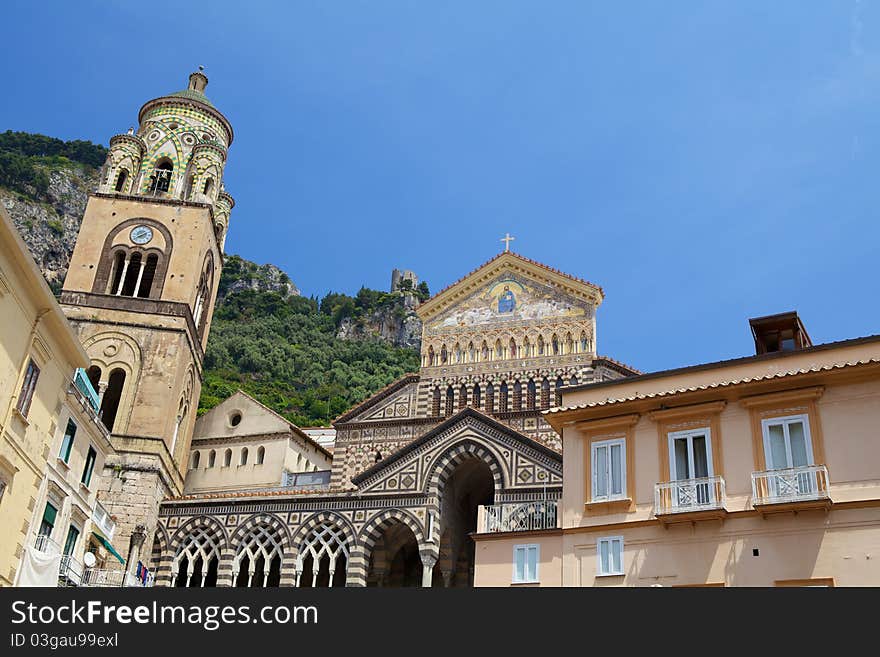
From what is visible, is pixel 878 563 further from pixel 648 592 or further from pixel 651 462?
pixel 648 592

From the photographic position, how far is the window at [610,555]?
18.0 metres

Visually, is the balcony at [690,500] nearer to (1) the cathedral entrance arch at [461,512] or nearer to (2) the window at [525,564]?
(2) the window at [525,564]

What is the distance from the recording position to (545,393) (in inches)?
1362

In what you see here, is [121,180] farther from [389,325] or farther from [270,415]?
[389,325]

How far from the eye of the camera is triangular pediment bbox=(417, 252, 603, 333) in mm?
36188

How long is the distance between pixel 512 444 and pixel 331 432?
18298 mm

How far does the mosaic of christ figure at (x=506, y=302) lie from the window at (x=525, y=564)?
18.2 meters

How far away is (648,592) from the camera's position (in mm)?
11734

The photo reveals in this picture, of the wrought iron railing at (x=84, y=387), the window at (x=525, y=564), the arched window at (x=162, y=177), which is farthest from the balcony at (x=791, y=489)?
the arched window at (x=162, y=177)

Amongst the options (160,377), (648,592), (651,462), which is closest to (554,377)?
(160,377)

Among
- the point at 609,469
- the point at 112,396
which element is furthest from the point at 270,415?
the point at 609,469

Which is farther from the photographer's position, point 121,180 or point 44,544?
point 121,180

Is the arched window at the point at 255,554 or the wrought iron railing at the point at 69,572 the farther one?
the arched window at the point at 255,554

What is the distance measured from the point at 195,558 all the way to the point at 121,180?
15.6m
